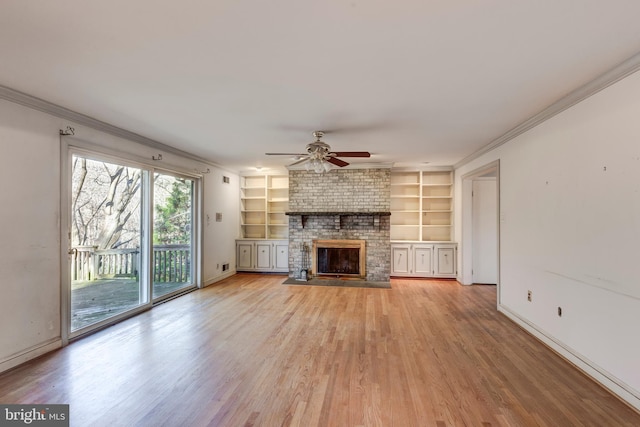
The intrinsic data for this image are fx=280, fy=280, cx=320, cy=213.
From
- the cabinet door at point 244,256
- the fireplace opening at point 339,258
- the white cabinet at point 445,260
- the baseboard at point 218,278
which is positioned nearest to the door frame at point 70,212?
the baseboard at point 218,278

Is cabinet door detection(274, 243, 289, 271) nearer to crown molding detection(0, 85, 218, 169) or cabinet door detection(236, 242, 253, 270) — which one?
cabinet door detection(236, 242, 253, 270)

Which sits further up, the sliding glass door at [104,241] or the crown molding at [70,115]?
the crown molding at [70,115]

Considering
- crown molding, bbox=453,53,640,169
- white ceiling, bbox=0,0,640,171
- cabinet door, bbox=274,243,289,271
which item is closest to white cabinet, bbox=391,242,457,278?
cabinet door, bbox=274,243,289,271

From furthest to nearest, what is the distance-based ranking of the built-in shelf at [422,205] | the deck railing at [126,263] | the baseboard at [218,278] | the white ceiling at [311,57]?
the built-in shelf at [422,205] < the baseboard at [218,278] < the deck railing at [126,263] < the white ceiling at [311,57]

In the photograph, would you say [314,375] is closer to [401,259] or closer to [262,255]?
[401,259]

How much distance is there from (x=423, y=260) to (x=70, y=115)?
636cm

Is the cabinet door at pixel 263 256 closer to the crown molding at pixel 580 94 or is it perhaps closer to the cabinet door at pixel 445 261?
the cabinet door at pixel 445 261

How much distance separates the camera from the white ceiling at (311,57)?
5.05 ft

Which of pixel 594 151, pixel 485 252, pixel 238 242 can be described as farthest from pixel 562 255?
pixel 238 242

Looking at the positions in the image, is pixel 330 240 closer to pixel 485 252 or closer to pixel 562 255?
pixel 485 252

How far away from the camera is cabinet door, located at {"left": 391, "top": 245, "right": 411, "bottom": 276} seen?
6.35m

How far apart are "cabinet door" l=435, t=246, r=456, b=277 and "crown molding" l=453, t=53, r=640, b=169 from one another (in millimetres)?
2862

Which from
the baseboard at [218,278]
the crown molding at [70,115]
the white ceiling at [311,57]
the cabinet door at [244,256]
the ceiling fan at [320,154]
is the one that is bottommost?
the baseboard at [218,278]

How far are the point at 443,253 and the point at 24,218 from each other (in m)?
6.65
